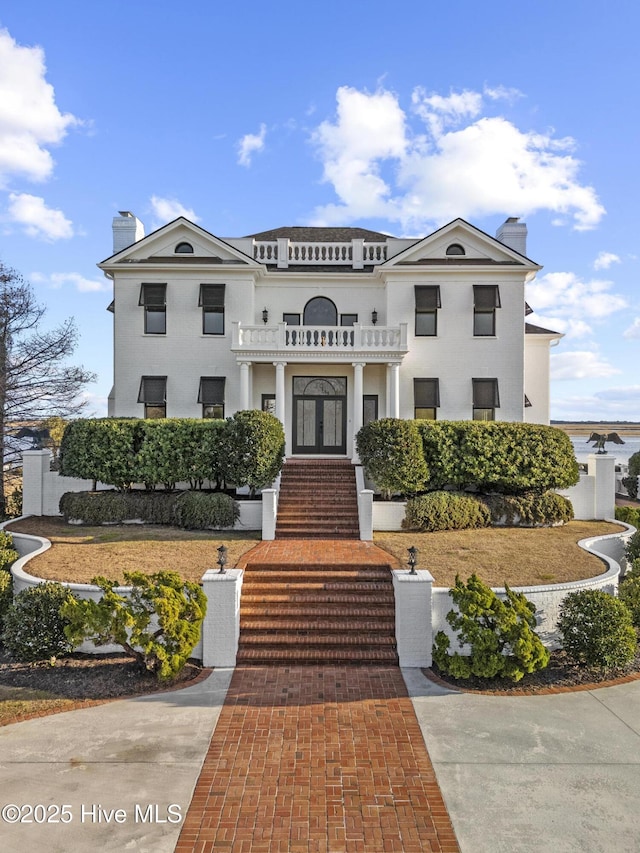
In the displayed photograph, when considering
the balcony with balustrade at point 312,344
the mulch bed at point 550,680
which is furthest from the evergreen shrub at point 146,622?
the balcony with balustrade at point 312,344

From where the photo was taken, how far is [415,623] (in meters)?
8.75

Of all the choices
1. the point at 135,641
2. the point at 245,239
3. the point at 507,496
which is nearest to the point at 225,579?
the point at 135,641

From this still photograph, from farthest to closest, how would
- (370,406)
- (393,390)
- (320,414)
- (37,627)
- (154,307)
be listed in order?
(370,406)
(320,414)
(154,307)
(393,390)
(37,627)

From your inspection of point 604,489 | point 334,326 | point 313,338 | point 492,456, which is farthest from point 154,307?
point 604,489

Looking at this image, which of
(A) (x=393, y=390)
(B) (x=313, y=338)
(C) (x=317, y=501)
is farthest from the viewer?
(A) (x=393, y=390)

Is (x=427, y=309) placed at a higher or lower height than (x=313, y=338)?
higher

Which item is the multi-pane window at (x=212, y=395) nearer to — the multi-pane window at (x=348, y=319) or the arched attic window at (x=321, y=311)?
the arched attic window at (x=321, y=311)

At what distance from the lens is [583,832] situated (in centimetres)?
502

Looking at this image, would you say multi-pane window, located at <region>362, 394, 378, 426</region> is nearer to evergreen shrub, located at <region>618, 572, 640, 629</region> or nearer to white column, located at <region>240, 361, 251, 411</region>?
white column, located at <region>240, 361, 251, 411</region>

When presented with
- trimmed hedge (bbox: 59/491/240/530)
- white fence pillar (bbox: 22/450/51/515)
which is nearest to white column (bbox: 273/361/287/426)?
trimmed hedge (bbox: 59/491/240/530)

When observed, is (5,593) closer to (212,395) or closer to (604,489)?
(212,395)

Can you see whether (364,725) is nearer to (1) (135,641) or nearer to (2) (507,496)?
(1) (135,641)

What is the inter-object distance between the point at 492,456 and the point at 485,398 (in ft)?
18.4

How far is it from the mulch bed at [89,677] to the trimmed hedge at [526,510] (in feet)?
33.6
